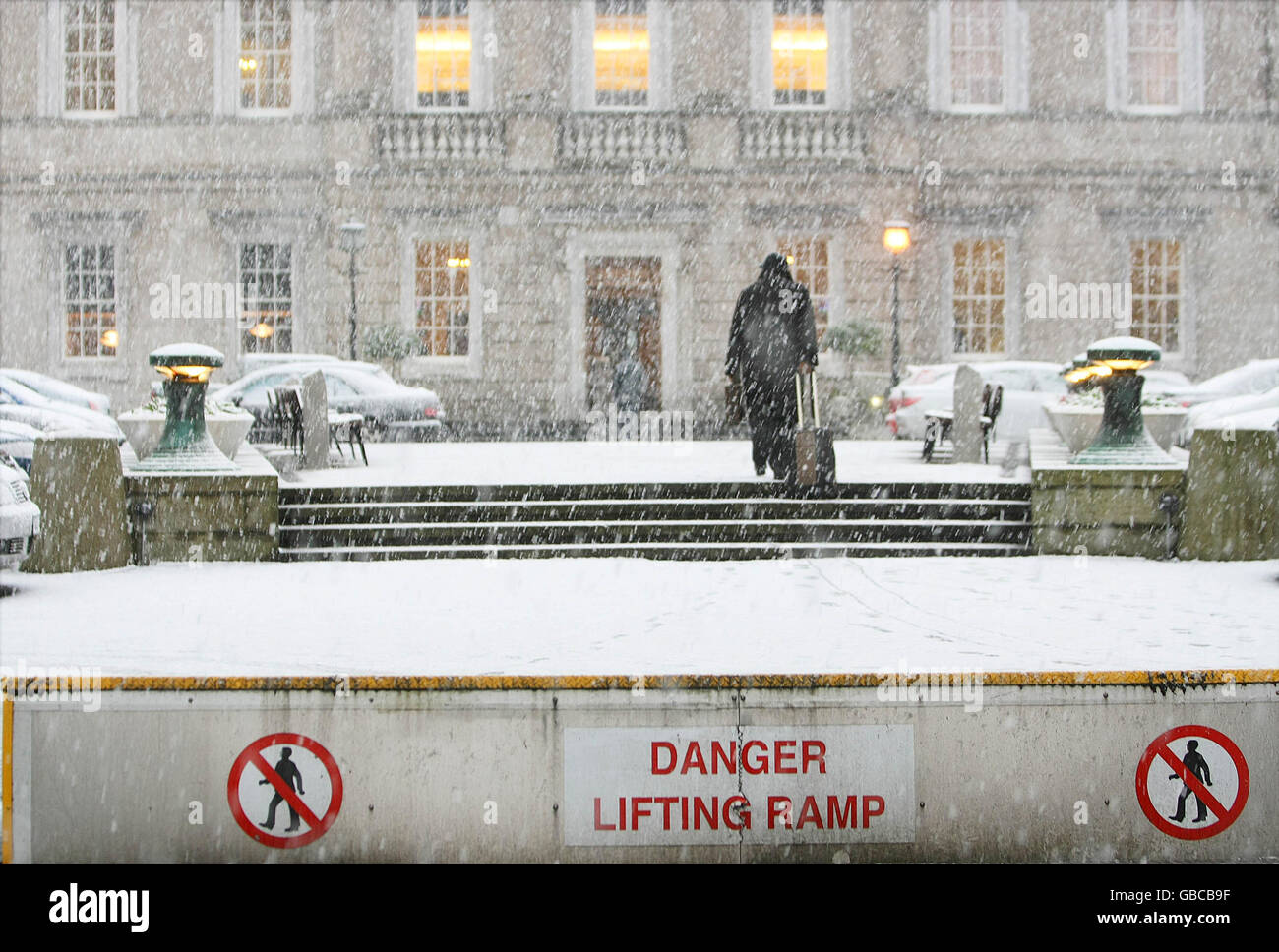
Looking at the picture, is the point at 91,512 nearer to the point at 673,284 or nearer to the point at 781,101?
the point at 673,284

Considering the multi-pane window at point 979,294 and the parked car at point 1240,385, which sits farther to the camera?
the multi-pane window at point 979,294

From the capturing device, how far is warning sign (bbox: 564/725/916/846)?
14.4 ft

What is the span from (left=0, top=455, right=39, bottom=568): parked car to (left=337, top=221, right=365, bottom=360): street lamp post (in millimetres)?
13103

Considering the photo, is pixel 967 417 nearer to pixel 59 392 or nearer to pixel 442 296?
pixel 442 296

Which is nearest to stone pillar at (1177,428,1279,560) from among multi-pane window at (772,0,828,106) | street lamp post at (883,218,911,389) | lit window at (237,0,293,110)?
street lamp post at (883,218,911,389)

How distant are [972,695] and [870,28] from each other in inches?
858

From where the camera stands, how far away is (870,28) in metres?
24.3

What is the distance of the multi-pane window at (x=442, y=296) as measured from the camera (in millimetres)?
24281

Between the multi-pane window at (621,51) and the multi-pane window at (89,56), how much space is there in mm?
8813

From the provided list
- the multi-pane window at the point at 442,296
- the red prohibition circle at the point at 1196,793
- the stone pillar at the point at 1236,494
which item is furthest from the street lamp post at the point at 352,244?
the red prohibition circle at the point at 1196,793

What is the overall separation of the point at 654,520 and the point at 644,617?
3.15 meters

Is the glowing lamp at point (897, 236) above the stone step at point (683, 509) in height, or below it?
above

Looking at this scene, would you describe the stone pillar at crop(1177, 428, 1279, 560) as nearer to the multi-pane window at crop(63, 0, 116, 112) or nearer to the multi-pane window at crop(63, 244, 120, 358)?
the multi-pane window at crop(63, 244, 120, 358)

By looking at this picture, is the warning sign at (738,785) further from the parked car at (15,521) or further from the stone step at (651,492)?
the stone step at (651,492)
